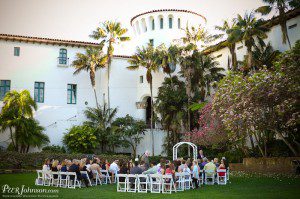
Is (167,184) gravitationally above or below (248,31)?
below

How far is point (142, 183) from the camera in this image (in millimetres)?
14867

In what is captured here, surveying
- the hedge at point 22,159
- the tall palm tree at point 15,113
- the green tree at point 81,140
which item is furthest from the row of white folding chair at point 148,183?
the tall palm tree at point 15,113

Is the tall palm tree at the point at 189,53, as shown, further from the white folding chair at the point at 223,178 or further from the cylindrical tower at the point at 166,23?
the white folding chair at the point at 223,178

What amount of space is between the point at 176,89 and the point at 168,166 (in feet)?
75.6

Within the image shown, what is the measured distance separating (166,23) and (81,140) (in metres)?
16.6

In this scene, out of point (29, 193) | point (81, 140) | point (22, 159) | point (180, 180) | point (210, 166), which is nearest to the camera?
point (29, 193)

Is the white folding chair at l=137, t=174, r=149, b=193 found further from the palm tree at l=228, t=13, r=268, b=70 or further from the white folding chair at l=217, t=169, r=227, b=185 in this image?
the palm tree at l=228, t=13, r=268, b=70

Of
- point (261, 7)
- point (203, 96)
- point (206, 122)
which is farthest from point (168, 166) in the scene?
point (203, 96)

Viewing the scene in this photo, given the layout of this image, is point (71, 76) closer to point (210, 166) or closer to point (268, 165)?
point (268, 165)

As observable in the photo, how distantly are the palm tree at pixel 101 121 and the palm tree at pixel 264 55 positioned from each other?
16.1 metres

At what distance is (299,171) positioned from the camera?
A: 2169 cm

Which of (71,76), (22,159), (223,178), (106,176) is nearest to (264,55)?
(223,178)

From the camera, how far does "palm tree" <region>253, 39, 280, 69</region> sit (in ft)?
91.1

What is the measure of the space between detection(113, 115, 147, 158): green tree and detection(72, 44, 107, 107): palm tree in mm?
4218
